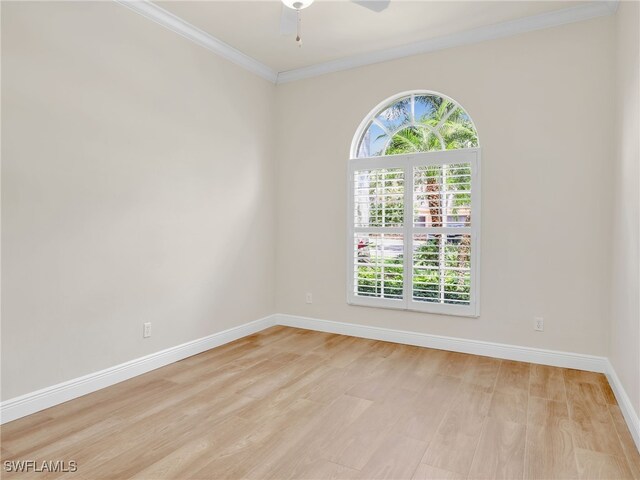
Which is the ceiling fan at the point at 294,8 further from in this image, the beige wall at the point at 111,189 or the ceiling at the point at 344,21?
the beige wall at the point at 111,189

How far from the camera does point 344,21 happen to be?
3.24m

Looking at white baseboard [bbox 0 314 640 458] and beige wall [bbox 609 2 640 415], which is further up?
beige wall [bbox 609 2 640 415]

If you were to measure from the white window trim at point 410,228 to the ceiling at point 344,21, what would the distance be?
3.38ft

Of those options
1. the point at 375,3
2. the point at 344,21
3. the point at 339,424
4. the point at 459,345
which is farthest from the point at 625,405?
the point at 344,21

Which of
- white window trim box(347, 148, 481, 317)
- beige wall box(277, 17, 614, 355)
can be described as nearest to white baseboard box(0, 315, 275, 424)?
white window trim box(347, 148, 481, 317)

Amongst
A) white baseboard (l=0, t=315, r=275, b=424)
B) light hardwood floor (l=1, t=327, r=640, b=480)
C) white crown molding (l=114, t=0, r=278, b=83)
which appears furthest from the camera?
white crown molding (l=114, t=0, r=278, b=83)

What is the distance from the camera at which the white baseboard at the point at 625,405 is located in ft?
6.81

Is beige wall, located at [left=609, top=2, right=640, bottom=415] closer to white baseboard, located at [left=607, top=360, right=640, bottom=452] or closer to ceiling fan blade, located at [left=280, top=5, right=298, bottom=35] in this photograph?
white baseboard, located at [left=607, top=360, right=640, bottom=452]

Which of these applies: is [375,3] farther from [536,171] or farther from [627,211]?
[627,211]

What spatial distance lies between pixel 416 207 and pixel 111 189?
8.32 feet

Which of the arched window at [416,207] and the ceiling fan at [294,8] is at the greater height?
the ceiling fan at [294,8]

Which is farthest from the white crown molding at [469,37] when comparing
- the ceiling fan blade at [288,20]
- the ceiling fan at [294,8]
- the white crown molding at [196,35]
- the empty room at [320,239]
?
the ceiling fan blade at [288,20]

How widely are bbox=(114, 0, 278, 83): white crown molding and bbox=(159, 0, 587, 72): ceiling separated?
0.17 feet

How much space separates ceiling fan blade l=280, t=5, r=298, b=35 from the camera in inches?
92.8
